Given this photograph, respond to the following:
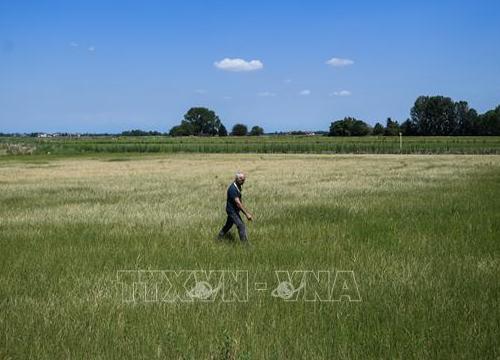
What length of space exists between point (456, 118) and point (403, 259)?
151915 mm

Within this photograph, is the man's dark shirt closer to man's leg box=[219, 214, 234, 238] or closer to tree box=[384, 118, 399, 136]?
man's leg box=[219, 214, 234, 238]

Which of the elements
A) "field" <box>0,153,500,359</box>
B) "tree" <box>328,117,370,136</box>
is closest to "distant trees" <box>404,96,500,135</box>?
"tree" <box>328,117,370,136</box>

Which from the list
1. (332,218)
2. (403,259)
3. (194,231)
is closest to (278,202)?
(332,218)

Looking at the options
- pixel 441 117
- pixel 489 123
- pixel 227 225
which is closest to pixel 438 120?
pixel 441 117

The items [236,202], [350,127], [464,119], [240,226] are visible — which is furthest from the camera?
[350,127]

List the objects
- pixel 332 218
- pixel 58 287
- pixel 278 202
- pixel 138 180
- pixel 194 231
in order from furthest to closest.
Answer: pixel 138 180 < pixel 278 202 < pixel 332 218 < pixel 194 231 < pixel 58 287

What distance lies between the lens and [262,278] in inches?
371

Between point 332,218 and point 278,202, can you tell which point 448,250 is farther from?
point 278,202

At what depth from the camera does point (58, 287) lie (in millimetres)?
8938

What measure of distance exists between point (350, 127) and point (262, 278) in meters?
160

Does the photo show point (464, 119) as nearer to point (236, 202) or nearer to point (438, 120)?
point (438, 120)

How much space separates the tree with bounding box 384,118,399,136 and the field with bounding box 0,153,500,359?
13649 centimetres

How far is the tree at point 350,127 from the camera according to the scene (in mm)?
163125

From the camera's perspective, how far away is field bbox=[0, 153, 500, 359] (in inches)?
261
